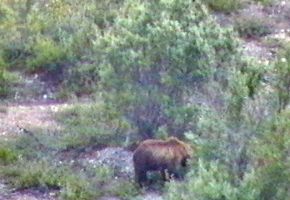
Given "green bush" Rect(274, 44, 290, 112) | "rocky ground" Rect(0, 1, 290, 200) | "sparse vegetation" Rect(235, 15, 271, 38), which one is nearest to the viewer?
"green bush" Rect(274, 44, 290, 112)

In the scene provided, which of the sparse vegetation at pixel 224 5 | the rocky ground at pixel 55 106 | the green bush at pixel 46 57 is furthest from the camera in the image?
the sparse vegetation at pixel 224 5

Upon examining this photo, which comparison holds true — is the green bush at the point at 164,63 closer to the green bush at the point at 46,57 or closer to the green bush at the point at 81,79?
the green bush at the point at 81,79

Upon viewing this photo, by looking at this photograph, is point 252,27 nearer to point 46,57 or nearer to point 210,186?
point 46,57

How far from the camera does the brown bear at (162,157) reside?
8844 millimetres

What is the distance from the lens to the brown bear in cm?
884

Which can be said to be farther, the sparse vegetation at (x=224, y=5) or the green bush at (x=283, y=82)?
the sparse vegetation at (x=224, y=5)

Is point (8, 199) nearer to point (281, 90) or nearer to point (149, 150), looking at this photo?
point (149, 150)

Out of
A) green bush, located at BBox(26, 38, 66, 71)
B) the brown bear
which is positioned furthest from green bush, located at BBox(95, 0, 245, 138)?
green bush, located at BBox(26, 38, 66, 71)

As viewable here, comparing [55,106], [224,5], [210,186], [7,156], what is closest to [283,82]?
[210,186]

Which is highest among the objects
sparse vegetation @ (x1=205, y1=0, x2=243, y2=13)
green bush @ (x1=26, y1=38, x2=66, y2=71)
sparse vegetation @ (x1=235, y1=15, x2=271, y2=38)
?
sparse vegetation @ (x1=205, y1=0, x2=243, y2=13)

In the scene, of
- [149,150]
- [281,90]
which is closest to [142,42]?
[149,150]

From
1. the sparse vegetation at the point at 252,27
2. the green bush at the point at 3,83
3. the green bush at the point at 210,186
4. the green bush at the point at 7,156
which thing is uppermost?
the green bush at the point at 210,186

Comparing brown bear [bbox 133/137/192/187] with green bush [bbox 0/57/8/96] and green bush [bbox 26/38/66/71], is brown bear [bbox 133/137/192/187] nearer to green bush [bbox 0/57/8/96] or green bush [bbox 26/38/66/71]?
green bush [bbox 0/57/8/96]

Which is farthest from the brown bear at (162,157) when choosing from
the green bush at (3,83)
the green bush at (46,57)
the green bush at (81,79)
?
the green bush at (46,57)
